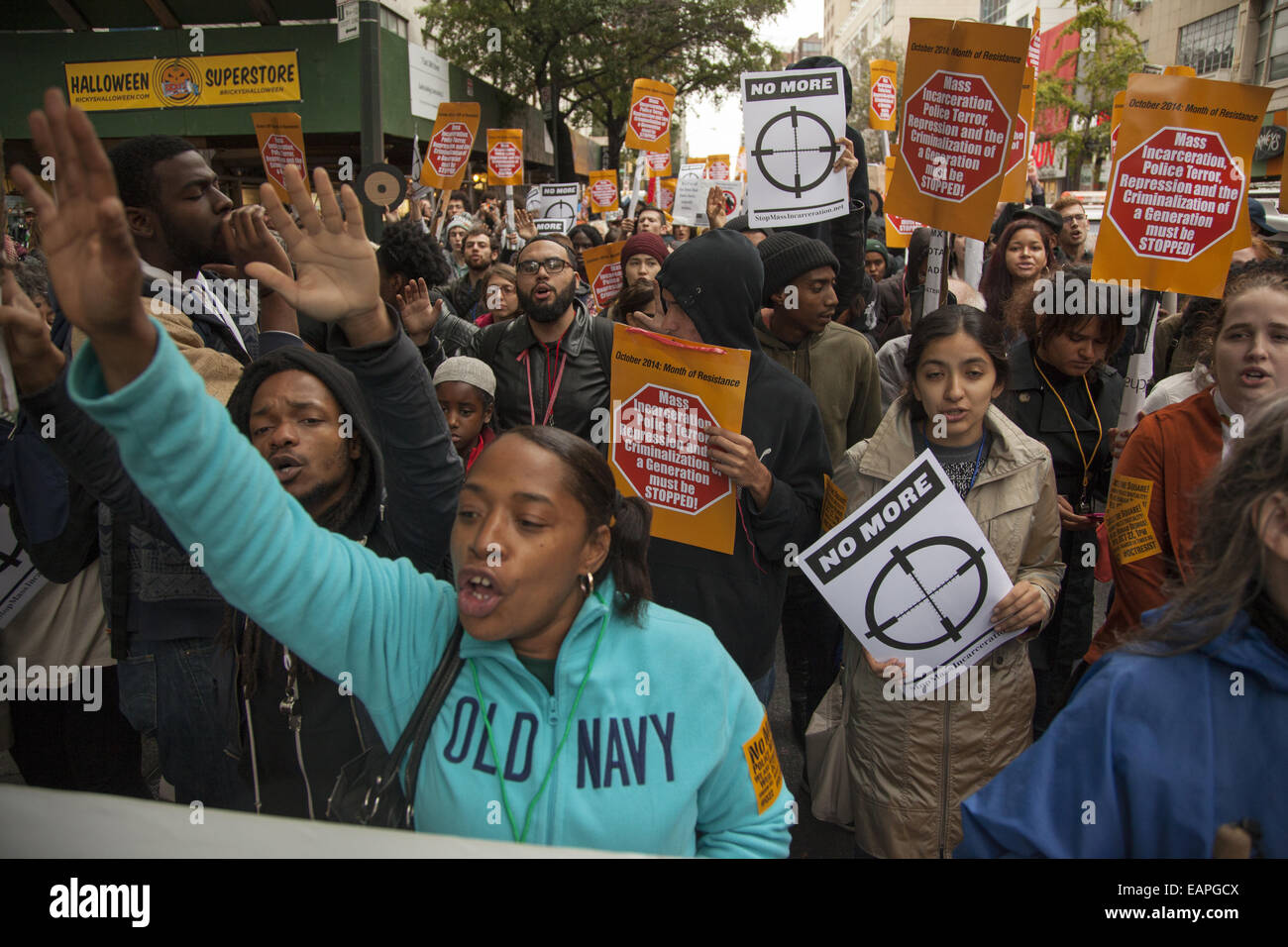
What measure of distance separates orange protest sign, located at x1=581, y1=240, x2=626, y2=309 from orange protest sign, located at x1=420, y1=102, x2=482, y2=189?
3.27m

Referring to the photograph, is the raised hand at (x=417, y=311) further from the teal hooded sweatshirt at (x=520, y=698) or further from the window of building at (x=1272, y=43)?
the window of building at (x=1272, y=43)

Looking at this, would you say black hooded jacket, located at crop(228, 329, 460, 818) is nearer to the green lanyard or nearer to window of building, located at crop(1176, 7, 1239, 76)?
the green lanyard

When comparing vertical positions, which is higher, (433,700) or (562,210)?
(562,210)

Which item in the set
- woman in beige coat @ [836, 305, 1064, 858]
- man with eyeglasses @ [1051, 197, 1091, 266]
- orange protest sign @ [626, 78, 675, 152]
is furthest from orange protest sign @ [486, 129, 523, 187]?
woman in beige coat @ [836, 305, 1064, 858]

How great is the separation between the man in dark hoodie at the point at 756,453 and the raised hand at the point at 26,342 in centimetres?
159

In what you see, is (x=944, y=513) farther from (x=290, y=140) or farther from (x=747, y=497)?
(x=290, y=140)

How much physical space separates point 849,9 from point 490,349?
4040 inches

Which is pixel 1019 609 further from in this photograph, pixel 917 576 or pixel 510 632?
pixel 510 632

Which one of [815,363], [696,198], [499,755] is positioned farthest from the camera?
[696,198]

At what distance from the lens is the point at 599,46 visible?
27.2 metres

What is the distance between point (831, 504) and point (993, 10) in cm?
5262

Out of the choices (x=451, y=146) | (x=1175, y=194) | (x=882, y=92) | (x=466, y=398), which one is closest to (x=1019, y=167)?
(x=1175, y=194)

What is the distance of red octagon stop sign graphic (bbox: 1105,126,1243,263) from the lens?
3.46 meters

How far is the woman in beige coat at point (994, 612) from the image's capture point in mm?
2494
